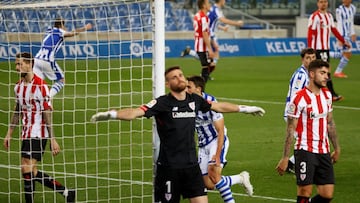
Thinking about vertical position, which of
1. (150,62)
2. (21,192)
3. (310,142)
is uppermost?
(150,62)

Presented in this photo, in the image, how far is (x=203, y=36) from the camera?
2297cm

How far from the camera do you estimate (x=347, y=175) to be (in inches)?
513

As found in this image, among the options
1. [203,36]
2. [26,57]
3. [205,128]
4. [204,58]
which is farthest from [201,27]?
[26,57]

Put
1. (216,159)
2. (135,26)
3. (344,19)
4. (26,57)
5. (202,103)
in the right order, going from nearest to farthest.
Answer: (202,103) → (216,159) → (26,57) → (344,19) → (135,26)

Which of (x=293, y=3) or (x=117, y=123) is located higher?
(x=293, y=3)

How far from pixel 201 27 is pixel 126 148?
351 inches

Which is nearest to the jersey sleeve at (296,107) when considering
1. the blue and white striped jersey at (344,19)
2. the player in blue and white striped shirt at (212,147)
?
the player in blue and white striped shirt at (212,147)

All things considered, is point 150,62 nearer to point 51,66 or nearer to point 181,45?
point 51,66

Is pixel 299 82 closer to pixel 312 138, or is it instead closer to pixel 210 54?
pixel 312 138

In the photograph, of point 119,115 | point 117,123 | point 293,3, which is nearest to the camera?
point 119,115

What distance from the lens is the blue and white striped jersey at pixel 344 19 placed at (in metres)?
25.5

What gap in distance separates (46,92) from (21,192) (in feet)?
4.89

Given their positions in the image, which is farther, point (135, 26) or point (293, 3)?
point (293, 3)

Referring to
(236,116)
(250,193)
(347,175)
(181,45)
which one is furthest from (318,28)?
(181,45)
